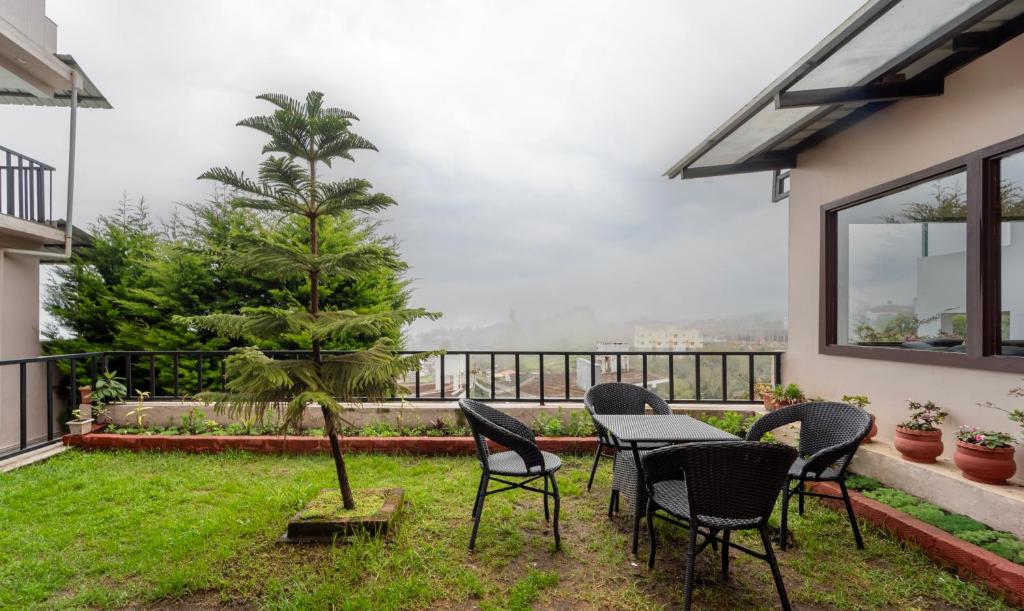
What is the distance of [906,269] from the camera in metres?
3.68

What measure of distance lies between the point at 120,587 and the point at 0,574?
74cm

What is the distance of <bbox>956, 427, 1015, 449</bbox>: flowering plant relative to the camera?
254cm

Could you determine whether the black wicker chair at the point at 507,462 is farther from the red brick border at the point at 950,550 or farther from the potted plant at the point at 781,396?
the potted plant at the point at 781,396

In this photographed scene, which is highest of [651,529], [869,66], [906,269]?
[869,66]

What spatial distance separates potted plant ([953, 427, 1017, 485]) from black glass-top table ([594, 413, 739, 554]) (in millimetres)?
1367

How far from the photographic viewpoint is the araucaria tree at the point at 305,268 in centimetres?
250

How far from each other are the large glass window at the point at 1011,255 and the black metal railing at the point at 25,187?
968cm

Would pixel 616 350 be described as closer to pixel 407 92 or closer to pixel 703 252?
pixel 703 252

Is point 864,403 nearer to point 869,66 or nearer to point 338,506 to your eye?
point 869,66

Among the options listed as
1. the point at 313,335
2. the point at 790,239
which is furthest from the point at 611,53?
the point at 313,335

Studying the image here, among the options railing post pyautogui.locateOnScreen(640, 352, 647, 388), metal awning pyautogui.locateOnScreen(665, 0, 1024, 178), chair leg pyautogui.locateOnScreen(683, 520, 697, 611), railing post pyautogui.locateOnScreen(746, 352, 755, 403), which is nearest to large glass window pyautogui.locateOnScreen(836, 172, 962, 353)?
metal awning pyautogui.locateOnScreen(665, 0, 1024, 178)

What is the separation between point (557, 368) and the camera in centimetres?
529

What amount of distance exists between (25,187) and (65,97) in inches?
70.9

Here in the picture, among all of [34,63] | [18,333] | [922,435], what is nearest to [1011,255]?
[922,435]
